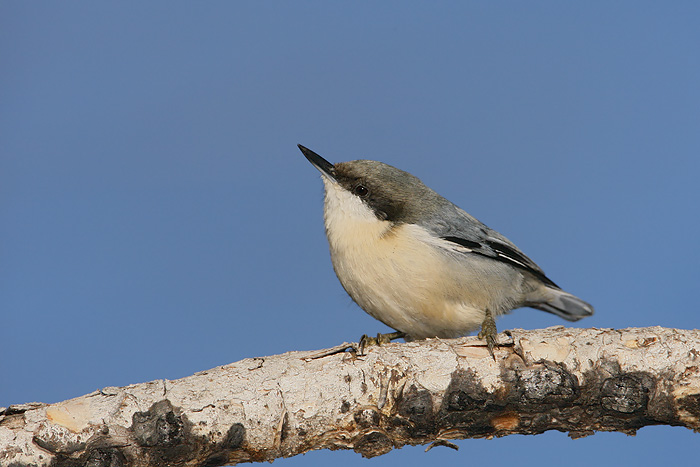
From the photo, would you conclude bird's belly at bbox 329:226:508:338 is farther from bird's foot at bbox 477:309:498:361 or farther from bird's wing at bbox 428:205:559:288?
bird's wing at bbox 428:205:559:288

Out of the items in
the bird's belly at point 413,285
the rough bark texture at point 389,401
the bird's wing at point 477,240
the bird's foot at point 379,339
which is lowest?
the rough bark texture at point 389,401

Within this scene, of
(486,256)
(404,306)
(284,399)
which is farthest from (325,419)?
(486,256)

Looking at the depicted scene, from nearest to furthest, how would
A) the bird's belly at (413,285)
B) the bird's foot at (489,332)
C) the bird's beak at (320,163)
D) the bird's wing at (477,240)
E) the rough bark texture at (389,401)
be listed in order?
the rough bark texture at (389,401) → the bird's foot at (489,332) → the bird's belly at (413,285) → the bird's wing at (477,240) → the bird's beak at (320,163)

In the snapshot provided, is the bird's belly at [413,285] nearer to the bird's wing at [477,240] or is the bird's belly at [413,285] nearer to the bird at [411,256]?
the bird at [411,256]

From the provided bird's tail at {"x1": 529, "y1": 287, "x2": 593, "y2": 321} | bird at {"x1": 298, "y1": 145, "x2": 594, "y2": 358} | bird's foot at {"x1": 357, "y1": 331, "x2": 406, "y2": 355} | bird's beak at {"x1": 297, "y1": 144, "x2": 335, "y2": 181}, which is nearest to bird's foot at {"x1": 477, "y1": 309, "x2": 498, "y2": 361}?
bird at {"x1": 298, "y1": 145, "x2": 594, "y2": 358}

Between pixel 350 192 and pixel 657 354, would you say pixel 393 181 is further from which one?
pixel 657 354

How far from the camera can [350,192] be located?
541 centimetres

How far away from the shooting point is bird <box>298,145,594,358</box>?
500 centimetres

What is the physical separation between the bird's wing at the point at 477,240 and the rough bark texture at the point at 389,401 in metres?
1.06

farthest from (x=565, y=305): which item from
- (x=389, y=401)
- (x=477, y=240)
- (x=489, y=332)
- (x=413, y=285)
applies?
(x=389, y=401)

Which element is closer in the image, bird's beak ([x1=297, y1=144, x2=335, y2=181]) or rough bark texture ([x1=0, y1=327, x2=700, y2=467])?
rough bark texture ([x1=0, y1=327, x2=700, y2=467])

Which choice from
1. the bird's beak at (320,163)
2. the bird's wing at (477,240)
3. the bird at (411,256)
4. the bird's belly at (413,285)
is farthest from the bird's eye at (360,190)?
the bird's wing at (477,240)

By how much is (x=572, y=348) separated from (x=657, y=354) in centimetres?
52

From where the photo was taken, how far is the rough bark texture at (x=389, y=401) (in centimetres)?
408
